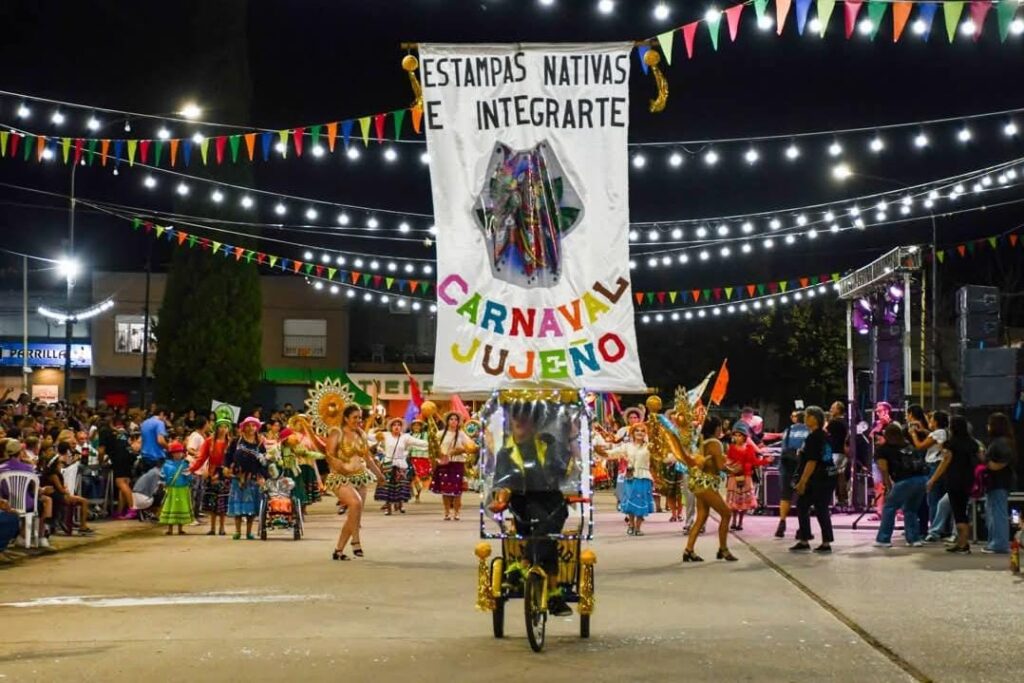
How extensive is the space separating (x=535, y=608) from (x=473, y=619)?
5.86ft

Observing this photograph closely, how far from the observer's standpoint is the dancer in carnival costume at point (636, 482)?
64.4ft

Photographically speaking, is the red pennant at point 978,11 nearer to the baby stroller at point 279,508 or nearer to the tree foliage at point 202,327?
the baby stroller at point 279,508

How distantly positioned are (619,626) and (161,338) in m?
39.8

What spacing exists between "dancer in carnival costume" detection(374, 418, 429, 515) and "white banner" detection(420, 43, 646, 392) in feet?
46.7

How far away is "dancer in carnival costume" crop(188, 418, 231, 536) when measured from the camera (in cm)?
1989

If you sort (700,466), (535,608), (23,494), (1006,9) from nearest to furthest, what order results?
(535,608) < (1006,9) < (700,466) < (23,494)

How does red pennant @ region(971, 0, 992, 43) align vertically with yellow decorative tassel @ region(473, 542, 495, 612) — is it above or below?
above

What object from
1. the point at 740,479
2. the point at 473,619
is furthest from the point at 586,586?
the point at 740,479

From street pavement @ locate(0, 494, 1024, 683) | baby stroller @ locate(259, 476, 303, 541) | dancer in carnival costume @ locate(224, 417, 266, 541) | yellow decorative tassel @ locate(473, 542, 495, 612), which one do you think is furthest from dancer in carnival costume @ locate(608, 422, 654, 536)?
yellow decorative tassel @ locate(473, 542, 495, 612)

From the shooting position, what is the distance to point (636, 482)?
19.8 m

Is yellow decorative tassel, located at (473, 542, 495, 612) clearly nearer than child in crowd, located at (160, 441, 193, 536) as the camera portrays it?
Yes

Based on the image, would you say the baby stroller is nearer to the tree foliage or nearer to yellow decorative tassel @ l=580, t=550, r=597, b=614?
yellow decorative tassel @ l=580, t=550, r=597, b=614

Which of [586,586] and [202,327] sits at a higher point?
[202,327]

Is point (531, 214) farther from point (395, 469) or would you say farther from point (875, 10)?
point (395, 469)
